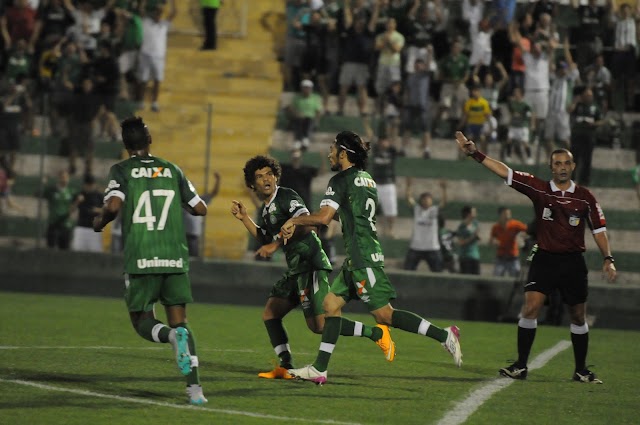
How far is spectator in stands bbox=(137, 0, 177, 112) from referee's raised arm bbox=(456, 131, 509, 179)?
533 inches

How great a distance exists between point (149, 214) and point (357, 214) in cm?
192

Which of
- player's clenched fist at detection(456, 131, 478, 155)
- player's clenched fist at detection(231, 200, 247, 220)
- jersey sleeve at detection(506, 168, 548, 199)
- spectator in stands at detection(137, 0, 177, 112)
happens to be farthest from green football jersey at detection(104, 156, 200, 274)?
spectator in stands at detection(137, 0, 177, 112)

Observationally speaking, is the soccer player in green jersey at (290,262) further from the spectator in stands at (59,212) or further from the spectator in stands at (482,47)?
the spectator in stands at (482,47)

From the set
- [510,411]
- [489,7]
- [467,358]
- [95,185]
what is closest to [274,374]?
[510,411]

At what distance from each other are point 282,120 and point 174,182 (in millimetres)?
12965

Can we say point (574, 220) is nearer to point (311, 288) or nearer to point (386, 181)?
point (311, 288)

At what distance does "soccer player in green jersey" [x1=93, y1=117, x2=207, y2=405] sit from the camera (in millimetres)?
9492

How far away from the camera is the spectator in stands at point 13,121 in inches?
818

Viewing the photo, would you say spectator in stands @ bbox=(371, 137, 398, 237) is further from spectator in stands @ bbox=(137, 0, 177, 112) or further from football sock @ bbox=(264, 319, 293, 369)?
football sock @ bbox=(264, 319, 293, 369)

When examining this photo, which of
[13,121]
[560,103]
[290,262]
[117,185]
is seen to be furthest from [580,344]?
[13,121]

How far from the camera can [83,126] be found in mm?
20859

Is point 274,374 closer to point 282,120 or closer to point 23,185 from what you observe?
point 23,185

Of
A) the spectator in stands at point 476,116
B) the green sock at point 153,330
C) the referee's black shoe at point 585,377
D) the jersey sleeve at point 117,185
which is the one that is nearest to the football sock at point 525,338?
the referee's black shoe at point 585,377

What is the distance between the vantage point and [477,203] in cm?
1978
